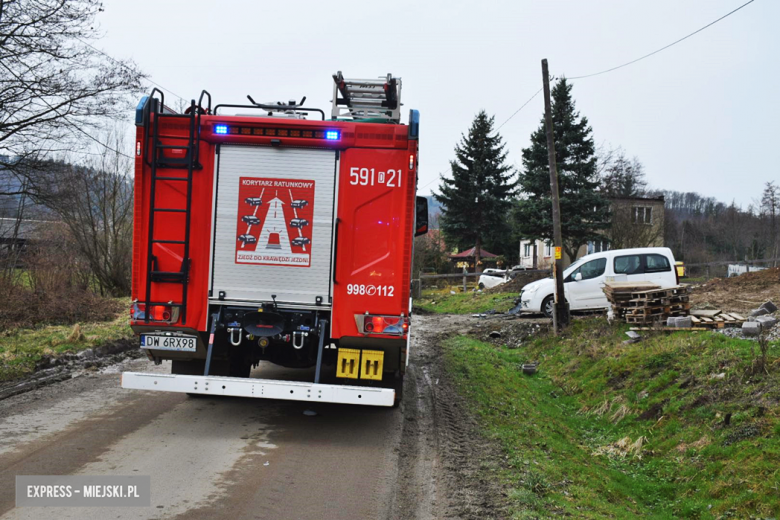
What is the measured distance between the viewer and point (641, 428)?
344 inches

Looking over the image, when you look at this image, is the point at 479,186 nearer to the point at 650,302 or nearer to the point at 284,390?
the point at 650,302

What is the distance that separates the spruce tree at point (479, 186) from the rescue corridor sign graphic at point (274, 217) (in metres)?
37.6

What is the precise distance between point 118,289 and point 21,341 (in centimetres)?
1456

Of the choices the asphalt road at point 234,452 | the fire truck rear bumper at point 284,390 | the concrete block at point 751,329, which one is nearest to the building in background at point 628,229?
the concrete block at point 751,329

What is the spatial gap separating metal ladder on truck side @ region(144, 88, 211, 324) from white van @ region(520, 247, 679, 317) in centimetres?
1255

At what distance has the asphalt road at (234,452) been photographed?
4.94 m

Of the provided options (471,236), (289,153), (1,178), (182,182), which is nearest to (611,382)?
(289,153)

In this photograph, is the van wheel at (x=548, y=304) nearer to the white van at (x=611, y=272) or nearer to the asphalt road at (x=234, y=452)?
the white van at (x=611, y=272)

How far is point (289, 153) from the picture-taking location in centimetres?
692

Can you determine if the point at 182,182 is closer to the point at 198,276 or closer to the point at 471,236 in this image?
the point at 198,276

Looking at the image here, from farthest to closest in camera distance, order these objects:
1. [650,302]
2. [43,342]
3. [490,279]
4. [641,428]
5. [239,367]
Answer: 1. [490,279]
2. [650,302]
3. [43,342]
4. [641,428]
5. [239,367]

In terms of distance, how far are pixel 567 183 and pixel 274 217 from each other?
98.9 feet

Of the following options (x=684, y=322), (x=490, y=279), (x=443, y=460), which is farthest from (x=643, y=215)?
(x=443, y=460)

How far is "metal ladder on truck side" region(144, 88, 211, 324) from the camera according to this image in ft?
22.1
